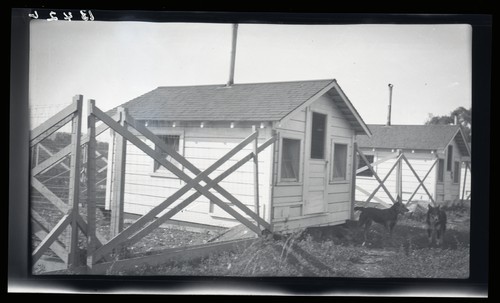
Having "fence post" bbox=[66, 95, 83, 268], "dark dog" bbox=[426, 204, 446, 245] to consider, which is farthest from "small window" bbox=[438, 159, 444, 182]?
"fence post" bbox=[66, 95, 83, 268]

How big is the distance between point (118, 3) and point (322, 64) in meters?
2.20

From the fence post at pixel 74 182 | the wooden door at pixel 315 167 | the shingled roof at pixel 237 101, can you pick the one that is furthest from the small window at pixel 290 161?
the fence post at pixel 74 182

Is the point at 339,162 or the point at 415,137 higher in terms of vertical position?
the point at 415,137

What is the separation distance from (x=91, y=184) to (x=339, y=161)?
2.64 meters

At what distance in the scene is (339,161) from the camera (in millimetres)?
4766

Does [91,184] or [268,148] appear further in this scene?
[268,148]

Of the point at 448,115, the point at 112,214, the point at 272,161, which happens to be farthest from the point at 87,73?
the point at 448,115

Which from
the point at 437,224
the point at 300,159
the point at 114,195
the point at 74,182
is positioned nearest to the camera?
the point at 74,182

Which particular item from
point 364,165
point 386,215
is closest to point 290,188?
point 364,165

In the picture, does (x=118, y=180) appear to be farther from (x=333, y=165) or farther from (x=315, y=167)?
(x=333, y=165)

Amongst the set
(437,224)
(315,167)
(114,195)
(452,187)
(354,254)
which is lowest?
(354,254)

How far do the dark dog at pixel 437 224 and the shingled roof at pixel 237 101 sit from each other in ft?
4.05

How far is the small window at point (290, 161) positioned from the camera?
15.2ft

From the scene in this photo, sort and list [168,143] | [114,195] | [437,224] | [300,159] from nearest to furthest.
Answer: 1. [114,195]
2. [168,143]
3. [437,224]
4. [300,159]
